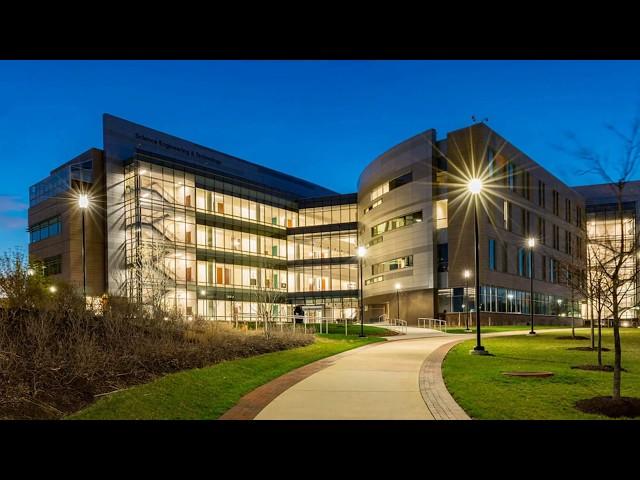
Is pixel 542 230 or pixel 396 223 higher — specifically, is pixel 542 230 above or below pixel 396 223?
below

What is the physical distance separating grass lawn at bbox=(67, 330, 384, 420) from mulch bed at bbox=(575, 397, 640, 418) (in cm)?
650

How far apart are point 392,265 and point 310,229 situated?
42.8 ft

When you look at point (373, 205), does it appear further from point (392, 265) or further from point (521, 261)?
point (521, 261)

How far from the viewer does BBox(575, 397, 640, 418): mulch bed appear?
8.34 metres

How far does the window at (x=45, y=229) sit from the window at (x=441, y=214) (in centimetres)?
4366

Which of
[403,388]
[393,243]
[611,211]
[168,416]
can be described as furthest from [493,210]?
[168,416]

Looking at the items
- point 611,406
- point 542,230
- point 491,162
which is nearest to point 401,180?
point 491,162

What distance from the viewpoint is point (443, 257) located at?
186 ft

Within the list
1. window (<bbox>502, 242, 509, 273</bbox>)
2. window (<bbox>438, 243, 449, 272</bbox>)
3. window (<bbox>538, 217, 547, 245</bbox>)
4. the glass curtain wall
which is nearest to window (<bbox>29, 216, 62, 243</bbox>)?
the glass curtain wall

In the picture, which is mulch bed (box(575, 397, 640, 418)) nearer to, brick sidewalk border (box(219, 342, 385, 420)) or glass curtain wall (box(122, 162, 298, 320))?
brick sidewalk border (box(219, 342, 385, 420))

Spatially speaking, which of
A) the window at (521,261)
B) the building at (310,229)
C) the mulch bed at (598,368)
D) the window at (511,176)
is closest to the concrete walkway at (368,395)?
the mulch bed at (598,368)
